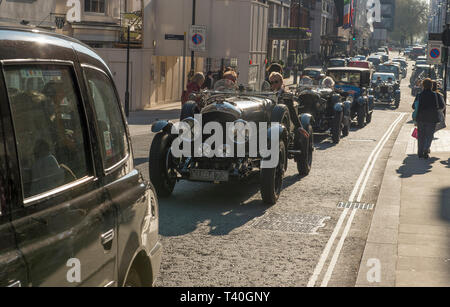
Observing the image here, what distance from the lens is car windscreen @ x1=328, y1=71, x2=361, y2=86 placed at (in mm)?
25609

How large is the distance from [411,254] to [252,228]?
216cm

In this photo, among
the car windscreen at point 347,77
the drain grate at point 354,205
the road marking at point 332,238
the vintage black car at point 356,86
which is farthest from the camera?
the car windscreen at point 347,77

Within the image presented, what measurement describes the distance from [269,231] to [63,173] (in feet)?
18.4

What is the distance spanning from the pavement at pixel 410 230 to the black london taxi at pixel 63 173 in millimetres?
3172

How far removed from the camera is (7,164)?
2.88 m

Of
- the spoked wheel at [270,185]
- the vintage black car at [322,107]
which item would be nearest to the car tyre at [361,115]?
the vintage black car at [322,107]

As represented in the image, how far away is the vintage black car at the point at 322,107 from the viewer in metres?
18.9

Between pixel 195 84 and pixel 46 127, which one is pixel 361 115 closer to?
pixel 195 84

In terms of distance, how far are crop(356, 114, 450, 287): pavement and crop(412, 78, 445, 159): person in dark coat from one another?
88 centimetres

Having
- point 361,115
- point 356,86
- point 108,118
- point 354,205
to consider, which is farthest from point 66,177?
point 356,86

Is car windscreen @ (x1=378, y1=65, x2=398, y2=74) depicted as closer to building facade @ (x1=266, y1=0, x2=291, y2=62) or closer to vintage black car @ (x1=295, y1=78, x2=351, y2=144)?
building facade @ (x1=266, y1=0, x2=291, y2=62)

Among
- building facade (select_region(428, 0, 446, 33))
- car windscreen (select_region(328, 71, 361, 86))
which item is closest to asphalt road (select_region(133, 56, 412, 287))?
car windscreen (select_region(328, 71, 361, 86))

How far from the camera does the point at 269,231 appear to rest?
8.80 meters

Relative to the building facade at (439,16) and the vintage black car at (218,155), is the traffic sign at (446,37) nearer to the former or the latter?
the vintage black car at (218,155)
